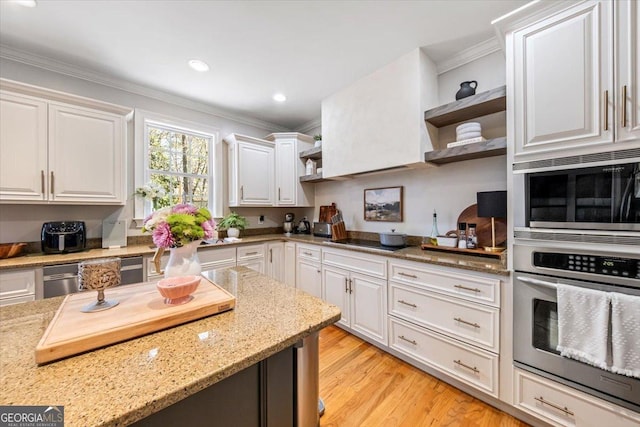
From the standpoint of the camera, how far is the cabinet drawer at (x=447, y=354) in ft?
5.45

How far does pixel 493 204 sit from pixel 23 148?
372 cm

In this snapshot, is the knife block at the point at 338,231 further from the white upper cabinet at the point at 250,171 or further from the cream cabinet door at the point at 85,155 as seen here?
the cream cabinet door at the point at 85,155

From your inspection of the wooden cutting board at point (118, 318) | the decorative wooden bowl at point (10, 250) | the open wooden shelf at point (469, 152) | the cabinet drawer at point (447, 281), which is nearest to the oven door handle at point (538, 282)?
the cabinet drawer at point (447, 281)

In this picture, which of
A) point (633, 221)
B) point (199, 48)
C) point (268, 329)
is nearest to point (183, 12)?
point (199, 48)

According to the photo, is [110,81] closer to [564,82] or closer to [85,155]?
[85,155]

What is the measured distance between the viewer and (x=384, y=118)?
8.09ft

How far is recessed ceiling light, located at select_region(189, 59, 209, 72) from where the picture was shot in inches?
93.4

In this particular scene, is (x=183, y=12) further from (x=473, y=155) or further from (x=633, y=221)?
(x=633, y=221)

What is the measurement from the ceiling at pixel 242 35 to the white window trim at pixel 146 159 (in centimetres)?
38

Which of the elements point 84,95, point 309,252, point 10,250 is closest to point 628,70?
point 309,252

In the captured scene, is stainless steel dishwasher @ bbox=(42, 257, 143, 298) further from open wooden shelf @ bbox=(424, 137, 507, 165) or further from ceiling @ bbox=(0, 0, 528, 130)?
open wooden shelf @ bbox=(424, 137, 507, 165)

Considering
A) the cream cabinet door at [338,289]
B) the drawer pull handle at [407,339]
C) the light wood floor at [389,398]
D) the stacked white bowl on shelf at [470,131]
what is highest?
the stacked white bowl on shelf at [470,131]

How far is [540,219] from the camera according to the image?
1.47 metres

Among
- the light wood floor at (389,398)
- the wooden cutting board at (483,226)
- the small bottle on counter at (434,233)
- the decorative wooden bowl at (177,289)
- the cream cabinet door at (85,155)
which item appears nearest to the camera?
the decorative wooden bowl at (177,289)
